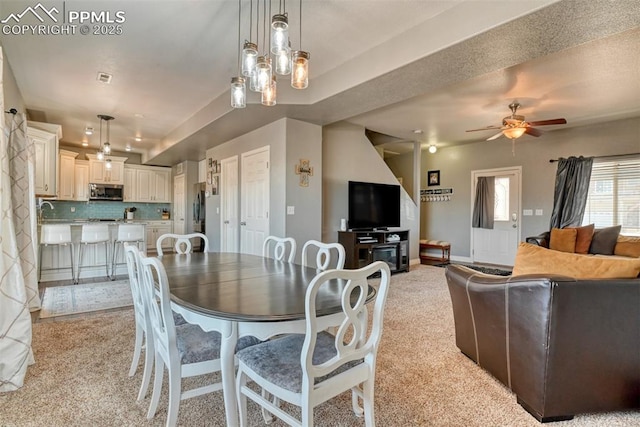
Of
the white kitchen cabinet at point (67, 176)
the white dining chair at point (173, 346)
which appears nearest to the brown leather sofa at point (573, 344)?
the white dining chair at point (173, 346)

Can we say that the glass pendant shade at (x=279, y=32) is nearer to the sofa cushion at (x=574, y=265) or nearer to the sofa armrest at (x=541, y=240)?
the sofa cushion at (x=574, y=265)

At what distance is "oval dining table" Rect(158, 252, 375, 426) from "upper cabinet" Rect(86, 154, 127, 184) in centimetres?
722

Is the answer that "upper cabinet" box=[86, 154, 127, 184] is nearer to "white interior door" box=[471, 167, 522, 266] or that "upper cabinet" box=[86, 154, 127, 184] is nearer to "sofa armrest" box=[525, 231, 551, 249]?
"white interior door" box=[471, 167, 522, 266]

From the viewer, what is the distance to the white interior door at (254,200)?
471cm

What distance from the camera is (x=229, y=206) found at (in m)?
5.78

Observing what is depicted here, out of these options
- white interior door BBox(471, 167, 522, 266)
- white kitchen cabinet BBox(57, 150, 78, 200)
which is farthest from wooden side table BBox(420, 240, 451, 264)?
white kitchen cabinet BBox(57, 150, 78, 200)

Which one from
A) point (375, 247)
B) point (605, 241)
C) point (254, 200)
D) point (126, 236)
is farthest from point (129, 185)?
point (605, 241)

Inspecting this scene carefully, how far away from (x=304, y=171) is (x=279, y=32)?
2.71 meters

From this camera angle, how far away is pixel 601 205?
18.0 ft

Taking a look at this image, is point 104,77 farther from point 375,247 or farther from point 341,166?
point 375,247

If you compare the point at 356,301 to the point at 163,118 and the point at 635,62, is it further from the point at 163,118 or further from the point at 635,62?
the point at 163,118

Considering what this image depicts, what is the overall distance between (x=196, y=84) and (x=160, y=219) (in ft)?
20.0

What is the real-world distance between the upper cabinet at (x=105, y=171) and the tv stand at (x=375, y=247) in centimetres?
613

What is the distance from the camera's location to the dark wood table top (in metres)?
1.29
